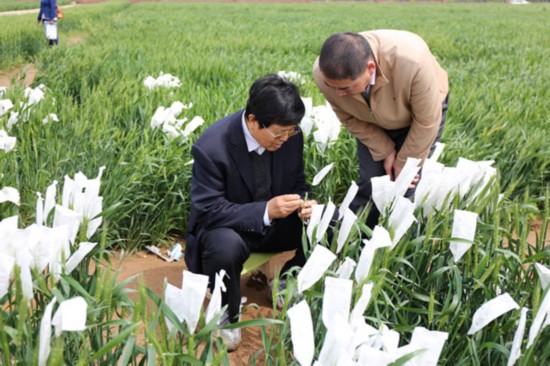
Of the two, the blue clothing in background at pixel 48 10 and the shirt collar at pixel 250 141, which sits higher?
the shirt collar at pixel 250 141

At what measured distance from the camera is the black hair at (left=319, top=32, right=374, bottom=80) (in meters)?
1.95

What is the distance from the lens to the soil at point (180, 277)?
216 centimetres

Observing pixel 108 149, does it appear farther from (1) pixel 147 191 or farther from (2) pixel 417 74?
(2) pixel 417 74

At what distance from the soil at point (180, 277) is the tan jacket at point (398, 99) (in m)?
0.70

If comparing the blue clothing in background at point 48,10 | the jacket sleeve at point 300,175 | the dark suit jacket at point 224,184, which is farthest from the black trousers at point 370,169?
the blue clothing in background at point 48,10

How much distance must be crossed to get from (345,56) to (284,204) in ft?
1.82

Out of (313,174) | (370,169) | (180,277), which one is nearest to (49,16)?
(313,174)

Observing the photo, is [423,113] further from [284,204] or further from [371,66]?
[284,204]

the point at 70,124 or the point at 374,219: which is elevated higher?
the point at 70,124

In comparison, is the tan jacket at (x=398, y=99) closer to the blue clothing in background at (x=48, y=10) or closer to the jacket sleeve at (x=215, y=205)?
the jacket sleeve at (x=215, y=205)

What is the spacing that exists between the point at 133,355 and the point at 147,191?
1.59 meters

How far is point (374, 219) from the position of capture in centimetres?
261

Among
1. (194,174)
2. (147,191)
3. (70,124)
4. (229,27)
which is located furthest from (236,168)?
(229,27)

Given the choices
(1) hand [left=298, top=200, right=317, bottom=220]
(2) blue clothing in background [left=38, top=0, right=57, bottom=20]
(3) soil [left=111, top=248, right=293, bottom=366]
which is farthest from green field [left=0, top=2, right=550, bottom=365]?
(2) blue clothing in background [left=38, top=0, right=57, bottom=20]
